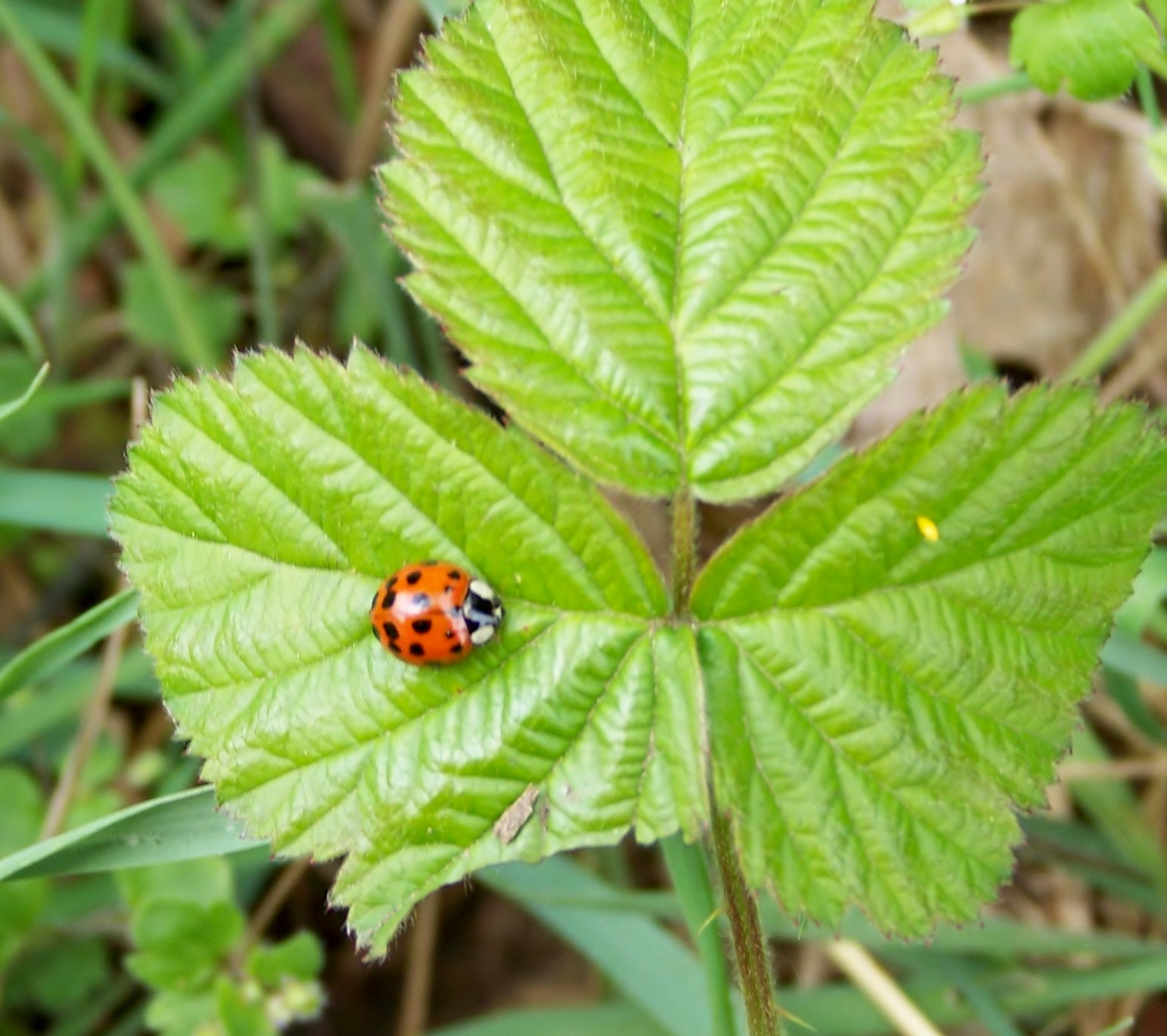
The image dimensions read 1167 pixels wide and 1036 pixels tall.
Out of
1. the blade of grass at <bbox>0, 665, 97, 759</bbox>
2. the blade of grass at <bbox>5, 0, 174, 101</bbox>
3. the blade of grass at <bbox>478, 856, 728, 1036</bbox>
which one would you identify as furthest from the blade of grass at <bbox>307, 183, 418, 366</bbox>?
the blade of grass at <bbox>478, 856, 728, 1036</bbox>

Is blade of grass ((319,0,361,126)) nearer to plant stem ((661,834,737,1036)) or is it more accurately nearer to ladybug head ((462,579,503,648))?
ladybug head ((462,579,503,648))

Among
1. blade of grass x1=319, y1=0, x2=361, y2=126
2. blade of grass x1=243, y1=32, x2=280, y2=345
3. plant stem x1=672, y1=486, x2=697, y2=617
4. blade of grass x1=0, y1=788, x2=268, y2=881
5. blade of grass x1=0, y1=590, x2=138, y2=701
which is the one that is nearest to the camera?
plant stem x1=672, y1=486, x2=697, y2=617

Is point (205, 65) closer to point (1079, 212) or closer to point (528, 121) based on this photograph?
point (528, 121)

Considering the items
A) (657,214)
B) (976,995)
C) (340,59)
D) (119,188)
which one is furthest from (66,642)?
(340,59)

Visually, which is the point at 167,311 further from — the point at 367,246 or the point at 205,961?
the point at 205,961

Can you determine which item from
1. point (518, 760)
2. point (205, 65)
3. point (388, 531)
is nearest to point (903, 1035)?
point (518, 760)

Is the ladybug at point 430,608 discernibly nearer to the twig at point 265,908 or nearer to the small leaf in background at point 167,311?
the twig at point 265,908

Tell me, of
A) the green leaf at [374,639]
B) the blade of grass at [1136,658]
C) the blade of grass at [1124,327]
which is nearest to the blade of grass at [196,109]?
the green leaf at [374,639]
